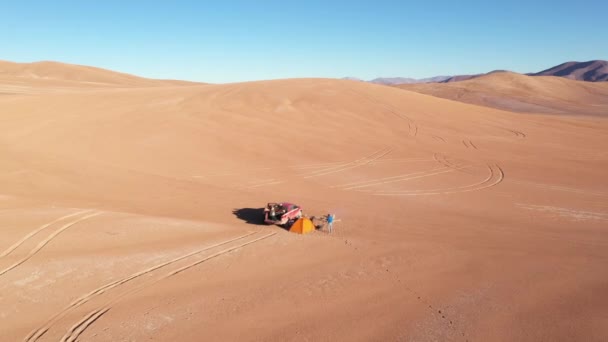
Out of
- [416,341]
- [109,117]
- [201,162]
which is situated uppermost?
[109,117]

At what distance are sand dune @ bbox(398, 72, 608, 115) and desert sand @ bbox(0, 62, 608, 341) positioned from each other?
133 feet

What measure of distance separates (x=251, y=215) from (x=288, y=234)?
2009mm

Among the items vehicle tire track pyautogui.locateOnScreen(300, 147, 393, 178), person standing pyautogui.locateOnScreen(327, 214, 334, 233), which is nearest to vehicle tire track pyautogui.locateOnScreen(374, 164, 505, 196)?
vehicle tire track pyautogui.locateOnScreen(300, 147, 393, 178)

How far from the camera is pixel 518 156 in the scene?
23094mm

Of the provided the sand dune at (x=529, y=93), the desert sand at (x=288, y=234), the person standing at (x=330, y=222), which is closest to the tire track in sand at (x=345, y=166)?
the desert sand at (x=288, y=234)

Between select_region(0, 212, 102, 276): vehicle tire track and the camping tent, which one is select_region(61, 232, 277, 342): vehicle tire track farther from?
the camping tent

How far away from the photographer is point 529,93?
77125 millimetres

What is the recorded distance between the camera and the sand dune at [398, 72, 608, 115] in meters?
63.8

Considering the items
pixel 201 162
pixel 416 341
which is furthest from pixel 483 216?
pixel 201 162

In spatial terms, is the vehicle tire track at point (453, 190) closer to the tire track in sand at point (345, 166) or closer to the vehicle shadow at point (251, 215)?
the tire track in sand at point (345, 166)

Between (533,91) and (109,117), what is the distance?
2960 inches

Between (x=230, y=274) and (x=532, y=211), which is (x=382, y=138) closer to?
(x=532, y=211)

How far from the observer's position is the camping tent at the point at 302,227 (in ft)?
36.8

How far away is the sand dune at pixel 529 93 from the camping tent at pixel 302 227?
57682mm
